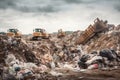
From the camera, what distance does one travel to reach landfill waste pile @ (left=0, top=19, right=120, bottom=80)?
53.3 feet

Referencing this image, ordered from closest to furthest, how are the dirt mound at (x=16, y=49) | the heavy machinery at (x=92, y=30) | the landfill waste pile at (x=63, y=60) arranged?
the landfill waste pile at (x=63, y=60) → the dirt mound at (x=16, y=49) → the heavy machinery at (x=92, y=30)

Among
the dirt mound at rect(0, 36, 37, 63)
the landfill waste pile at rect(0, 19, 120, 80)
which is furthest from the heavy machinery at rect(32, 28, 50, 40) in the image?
the dirt mound at rect(0, 36, 37, 63)

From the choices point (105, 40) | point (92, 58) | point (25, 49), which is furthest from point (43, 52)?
point (105, 40)

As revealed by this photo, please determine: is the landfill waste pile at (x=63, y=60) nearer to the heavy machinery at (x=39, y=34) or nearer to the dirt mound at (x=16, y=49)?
the dirt mound at (x=16, y=49)

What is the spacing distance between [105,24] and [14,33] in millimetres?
12629

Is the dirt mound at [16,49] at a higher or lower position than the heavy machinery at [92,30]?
lower

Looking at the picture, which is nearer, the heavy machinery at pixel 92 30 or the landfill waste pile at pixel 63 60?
the landfill waste pile at pixel 63 60

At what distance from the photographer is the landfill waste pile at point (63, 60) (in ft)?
53.3

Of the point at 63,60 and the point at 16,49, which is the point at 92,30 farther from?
the point at 16,49

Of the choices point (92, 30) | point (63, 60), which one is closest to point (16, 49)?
point (63, 60)

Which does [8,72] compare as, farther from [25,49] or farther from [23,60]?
[25,49]

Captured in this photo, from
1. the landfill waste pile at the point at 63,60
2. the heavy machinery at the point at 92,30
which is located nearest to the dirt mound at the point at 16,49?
the landfill waste pile at the point at 63,60

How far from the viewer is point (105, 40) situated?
3188 cm

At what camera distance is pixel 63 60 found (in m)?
28.0
